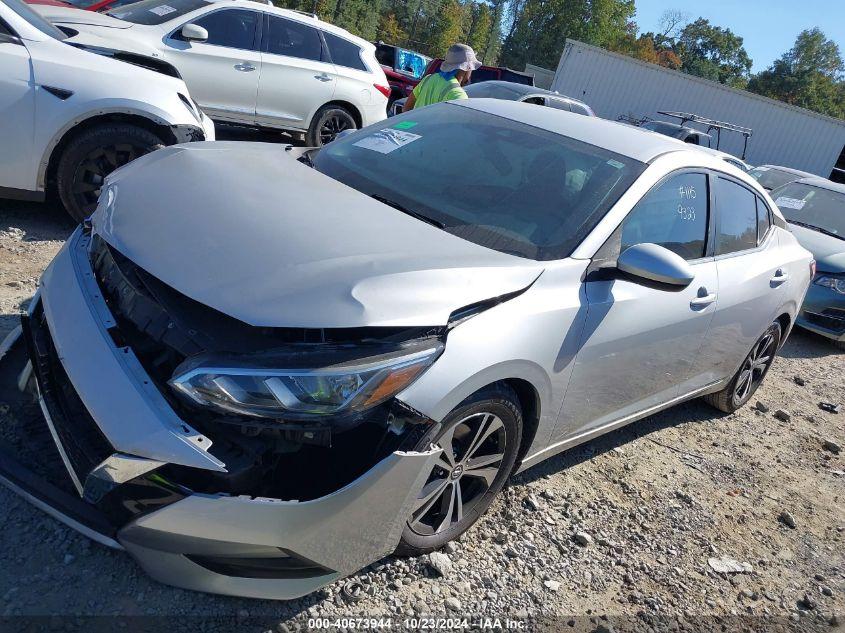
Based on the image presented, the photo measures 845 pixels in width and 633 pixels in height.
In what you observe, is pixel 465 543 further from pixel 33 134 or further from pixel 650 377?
pixel 33 134

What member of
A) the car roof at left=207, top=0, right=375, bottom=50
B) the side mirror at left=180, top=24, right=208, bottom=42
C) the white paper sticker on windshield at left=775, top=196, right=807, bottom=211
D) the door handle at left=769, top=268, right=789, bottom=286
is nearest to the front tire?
the door handle at left=769, top=268, right=789, bottom=286

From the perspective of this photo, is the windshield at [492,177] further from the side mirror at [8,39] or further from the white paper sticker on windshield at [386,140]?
the side mirror at [8,39]

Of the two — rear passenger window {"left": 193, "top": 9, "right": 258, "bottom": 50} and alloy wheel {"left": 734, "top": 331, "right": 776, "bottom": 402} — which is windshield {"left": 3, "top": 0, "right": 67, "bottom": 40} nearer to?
rear passenger window {"left": 193, "top": 9, "right": 258, "bottom": 50}

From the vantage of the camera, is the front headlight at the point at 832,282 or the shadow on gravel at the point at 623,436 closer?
the shadow on gravel at the point at 623,436

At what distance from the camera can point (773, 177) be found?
1035 cm

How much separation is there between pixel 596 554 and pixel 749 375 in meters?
2.43

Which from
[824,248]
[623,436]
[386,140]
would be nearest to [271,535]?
[386,140]

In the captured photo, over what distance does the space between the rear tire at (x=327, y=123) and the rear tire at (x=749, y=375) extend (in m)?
5.69

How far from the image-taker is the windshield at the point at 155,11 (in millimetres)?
7648

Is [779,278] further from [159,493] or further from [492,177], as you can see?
[159,493]

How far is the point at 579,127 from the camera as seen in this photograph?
11.7 ft

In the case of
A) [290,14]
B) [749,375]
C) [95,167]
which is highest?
[290,14]

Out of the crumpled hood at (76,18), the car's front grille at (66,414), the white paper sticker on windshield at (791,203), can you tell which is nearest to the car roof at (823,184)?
the white paper sticker on windshield at (791,203)

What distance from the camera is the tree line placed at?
5559 centimetres
